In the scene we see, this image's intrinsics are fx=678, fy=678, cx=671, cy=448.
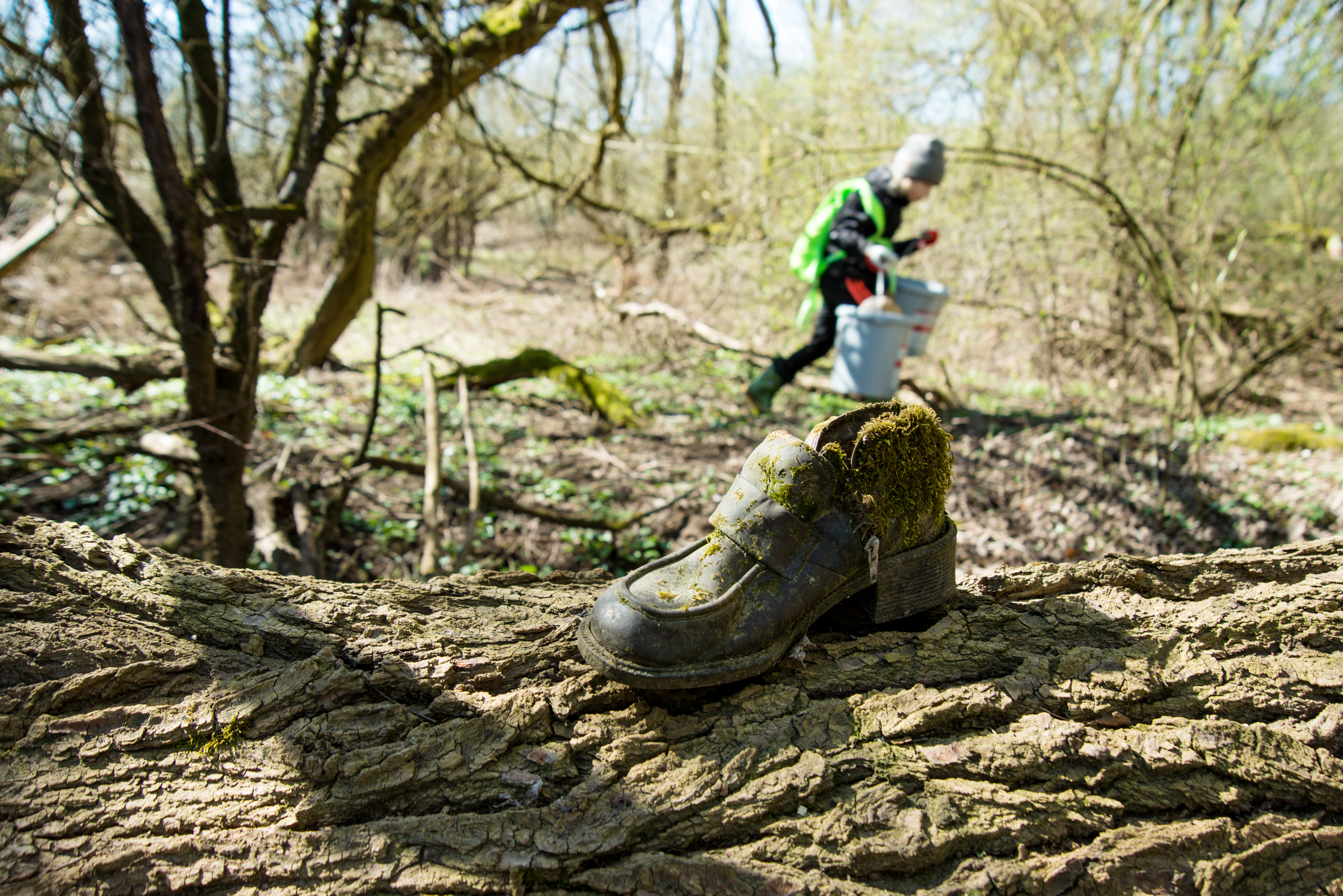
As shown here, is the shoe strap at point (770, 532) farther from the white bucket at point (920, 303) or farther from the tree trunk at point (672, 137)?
the tree trunk at point (672, 137)

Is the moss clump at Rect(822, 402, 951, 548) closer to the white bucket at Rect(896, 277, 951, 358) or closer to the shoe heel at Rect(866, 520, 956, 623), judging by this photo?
the shoe heel at Rect(866, 520, 956, 623)

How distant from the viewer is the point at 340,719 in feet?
4.09

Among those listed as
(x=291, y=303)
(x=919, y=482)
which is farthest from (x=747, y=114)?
(x=919, y=482)

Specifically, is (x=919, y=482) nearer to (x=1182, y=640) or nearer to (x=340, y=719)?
(x=1182, y=640)

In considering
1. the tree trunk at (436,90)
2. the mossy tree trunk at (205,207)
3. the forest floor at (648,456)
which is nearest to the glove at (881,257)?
the forest floor at (648,456)

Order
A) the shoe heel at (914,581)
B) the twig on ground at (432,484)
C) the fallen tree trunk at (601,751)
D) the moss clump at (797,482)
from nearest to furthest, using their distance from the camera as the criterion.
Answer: the fallen tree trunk at (601,751), the moss clump at (797,482), the shoe heel at (914,581), the twig on ground at (432,484)

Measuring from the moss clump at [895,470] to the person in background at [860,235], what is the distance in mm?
3089

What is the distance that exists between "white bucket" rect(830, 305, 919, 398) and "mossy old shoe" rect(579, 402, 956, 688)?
3.10 metres

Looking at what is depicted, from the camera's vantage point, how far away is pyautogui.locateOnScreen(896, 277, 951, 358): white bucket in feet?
15.5

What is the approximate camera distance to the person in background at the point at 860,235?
4.46 m

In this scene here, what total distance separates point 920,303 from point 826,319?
0.70 metres

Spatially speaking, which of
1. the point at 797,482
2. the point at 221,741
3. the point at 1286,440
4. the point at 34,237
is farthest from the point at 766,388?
the point at 34,237

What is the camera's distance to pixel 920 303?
4.85 metres

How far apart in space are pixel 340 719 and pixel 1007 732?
1287mm
